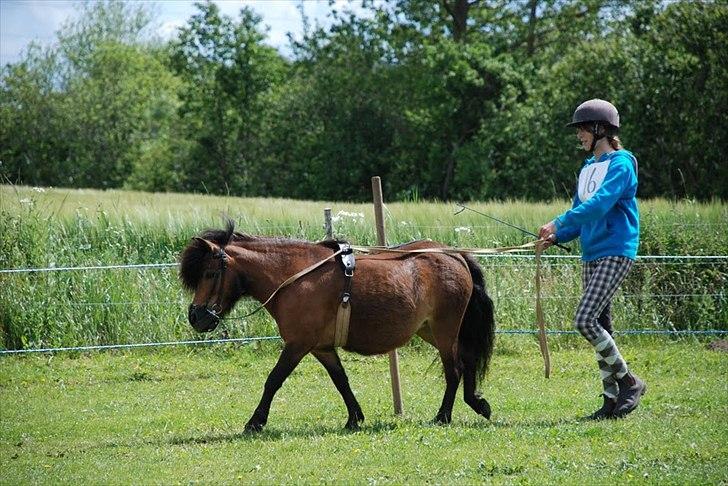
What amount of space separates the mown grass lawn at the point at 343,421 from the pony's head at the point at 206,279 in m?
1.00

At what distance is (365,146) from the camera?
39469mm

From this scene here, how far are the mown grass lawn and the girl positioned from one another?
1.41ft

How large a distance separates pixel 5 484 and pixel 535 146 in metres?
26.5

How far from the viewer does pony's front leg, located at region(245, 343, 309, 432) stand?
7.91 metres

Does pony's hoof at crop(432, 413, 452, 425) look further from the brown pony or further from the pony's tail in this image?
the pony's tail

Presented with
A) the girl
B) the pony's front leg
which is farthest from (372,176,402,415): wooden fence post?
the girl

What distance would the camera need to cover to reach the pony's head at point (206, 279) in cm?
789

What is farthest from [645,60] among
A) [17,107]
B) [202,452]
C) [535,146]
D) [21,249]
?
[17,107]

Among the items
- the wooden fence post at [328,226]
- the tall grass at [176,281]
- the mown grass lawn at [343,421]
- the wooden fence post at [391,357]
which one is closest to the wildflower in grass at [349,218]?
the tall grass at [176,281]

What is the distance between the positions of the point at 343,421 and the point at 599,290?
257 centimetres

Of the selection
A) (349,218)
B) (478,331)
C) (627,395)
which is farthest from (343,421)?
(349,218)

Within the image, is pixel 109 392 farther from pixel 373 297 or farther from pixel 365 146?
pixel 365 146

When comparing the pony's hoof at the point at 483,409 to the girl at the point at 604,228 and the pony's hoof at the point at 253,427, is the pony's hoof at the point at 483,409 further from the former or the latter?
the pony's hoof at the point at 253,427

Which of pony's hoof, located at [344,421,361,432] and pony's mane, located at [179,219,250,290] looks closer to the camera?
pony's mane, located at [179,219,250,290]
